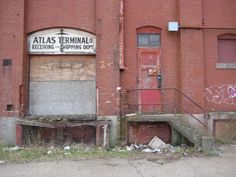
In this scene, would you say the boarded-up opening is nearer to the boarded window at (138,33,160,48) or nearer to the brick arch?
the boarded window at (138,33,160,48)

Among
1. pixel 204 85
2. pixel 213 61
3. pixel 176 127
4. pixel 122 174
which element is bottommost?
pixel 122 174

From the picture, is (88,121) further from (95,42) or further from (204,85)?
(204,85)

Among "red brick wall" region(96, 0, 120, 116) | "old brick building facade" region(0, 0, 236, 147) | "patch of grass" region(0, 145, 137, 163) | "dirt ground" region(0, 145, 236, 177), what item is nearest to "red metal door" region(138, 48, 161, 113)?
"old brick building facade" region(0, 0, 236, 147)

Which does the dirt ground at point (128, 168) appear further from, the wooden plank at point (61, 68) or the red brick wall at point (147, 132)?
the wooden plank at point (61, 68)

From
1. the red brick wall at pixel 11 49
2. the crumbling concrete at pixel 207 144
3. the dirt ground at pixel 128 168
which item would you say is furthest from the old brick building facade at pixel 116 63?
the dirt ground at pixel 128 168

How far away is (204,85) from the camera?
13.5 m

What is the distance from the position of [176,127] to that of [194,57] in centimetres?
310

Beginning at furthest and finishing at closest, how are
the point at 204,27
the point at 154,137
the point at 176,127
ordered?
the point at 204,27
the point at 154,137
the point at 176,127

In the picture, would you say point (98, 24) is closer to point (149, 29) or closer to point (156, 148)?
point (149, 29)

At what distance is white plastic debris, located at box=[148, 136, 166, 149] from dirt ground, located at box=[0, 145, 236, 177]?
200 cm

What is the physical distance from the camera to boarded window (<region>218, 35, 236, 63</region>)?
13.9 m

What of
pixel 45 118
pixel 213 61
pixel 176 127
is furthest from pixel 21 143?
pixel 213 61

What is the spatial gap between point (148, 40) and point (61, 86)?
387 cm

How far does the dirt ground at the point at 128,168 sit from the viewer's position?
8.56 meters
